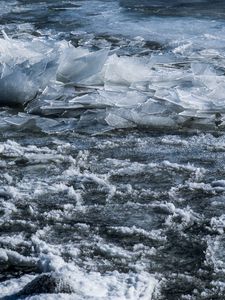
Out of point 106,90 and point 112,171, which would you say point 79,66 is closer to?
point 106,90

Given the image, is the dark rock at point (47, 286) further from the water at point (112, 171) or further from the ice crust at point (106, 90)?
the ice crust at point (106, 90)

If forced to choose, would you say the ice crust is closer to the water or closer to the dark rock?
the water

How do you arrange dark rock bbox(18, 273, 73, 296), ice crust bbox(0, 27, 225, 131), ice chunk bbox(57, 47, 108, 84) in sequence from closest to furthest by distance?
dark rock bbox(18, 273, 73, 296) → ice crust bbox(0, 27, 225, 131) → ice chunk bbox(57, 47, 108, 84)

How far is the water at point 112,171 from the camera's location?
2771mm

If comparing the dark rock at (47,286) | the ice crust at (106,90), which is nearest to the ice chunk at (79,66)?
the ice crust at (106,90)

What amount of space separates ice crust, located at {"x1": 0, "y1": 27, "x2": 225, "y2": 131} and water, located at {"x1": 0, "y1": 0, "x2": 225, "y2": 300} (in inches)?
0.4

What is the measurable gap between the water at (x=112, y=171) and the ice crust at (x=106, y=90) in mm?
10

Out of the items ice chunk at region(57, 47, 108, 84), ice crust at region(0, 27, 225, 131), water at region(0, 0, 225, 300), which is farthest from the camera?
ice chunk at region(57, 47, 108, 84)

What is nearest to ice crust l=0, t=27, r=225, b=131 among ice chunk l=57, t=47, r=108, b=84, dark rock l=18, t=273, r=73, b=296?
ice chunk l=57, t=47, r=108, b=84

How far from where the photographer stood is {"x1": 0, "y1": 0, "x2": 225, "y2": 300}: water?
277cm

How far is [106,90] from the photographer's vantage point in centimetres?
534

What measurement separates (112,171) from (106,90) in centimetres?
157

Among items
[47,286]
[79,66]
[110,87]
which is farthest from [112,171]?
[79,66]

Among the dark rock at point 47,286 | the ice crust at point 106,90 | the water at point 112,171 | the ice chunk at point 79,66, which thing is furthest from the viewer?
the ice chunk at point 79,66
